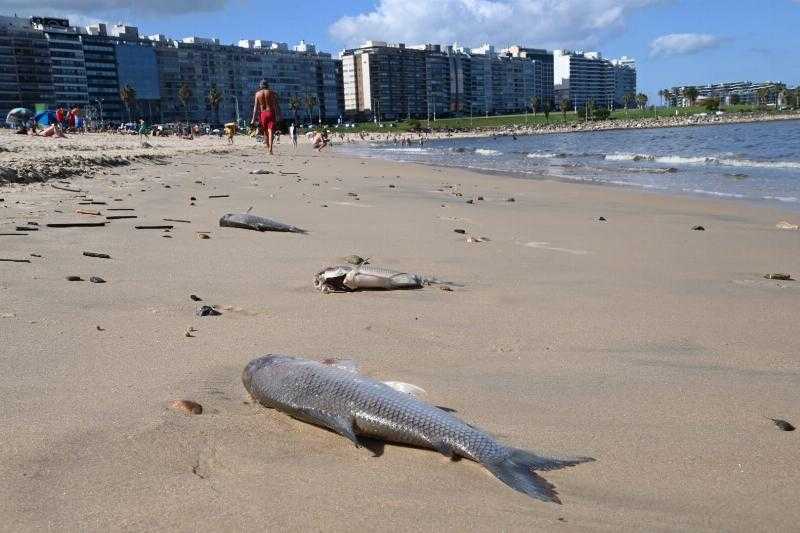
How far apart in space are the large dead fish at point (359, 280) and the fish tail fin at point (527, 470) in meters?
2.90

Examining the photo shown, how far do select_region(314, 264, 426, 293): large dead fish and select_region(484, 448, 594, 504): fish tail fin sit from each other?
2902 millimetres

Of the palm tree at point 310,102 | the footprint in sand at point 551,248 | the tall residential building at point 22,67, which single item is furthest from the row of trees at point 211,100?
the footprint in sand at point 551,248

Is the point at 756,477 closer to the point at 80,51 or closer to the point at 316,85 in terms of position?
the point at 80,51

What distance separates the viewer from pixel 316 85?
627 feet

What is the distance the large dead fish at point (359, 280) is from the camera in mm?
5266

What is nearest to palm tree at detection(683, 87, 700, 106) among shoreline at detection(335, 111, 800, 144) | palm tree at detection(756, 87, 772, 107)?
palm tree at detection(756, 87, 772, 107)

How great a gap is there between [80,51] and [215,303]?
165 m

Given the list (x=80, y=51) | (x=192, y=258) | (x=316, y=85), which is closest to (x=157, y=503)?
(x=192, y=258)

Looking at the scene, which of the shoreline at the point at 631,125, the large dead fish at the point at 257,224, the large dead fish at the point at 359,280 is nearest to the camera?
the large dead fish at the point at 359,280

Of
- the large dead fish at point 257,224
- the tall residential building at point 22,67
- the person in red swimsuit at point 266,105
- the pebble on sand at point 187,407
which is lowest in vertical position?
the pebble on sand at point 187,407

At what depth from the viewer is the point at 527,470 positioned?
7.98ft

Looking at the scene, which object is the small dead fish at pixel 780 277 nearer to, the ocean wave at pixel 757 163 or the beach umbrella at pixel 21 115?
the ocean wave at pixel 757 163

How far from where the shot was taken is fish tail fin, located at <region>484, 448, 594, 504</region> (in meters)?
2.32

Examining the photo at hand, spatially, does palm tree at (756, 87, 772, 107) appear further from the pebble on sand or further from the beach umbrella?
the pebble on sand
